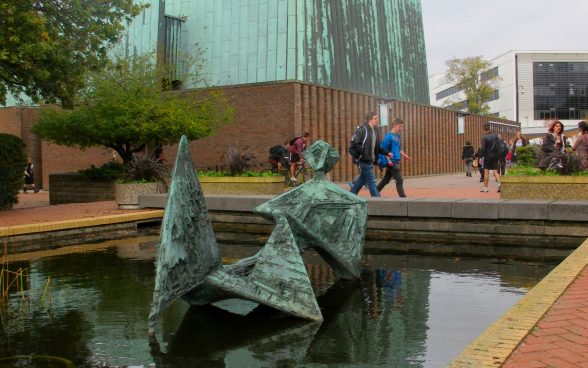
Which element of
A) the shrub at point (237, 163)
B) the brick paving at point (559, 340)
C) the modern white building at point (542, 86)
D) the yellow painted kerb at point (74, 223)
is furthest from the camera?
the modern white building at point (542, 86)

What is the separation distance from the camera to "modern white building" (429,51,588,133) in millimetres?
81500

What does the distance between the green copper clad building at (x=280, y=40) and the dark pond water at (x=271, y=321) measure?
59.1 feet

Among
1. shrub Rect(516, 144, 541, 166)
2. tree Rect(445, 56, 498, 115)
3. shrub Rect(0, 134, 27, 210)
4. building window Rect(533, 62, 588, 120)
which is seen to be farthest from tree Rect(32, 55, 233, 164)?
building window Rect(533, 62, 588, 120)

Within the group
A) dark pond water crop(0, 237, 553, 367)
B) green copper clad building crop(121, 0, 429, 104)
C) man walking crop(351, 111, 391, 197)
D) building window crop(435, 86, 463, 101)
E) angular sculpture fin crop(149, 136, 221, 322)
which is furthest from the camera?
building window crop(435, 86, 463, 101)

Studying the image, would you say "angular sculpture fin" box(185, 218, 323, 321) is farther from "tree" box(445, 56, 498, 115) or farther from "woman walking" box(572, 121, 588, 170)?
"tree" box(445, 56, 498, 115)

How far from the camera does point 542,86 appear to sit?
269 ft

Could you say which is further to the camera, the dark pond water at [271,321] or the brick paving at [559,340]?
the dark pond water at [271,321]

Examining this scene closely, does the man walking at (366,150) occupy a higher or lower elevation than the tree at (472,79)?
lower

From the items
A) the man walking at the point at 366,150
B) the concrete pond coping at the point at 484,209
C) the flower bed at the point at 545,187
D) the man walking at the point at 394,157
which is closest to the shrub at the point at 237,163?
the man walking at the point at 394,157

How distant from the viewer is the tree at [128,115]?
19.8m

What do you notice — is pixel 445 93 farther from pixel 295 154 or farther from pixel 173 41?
pixel 295 154

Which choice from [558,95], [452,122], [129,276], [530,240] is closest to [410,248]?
[530,240]

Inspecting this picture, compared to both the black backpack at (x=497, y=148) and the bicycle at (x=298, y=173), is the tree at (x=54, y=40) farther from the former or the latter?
the black backpack at (x=497, y=148)

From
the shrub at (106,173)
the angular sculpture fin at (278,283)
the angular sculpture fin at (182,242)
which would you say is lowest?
the angular sculpture fin at (278,283)
